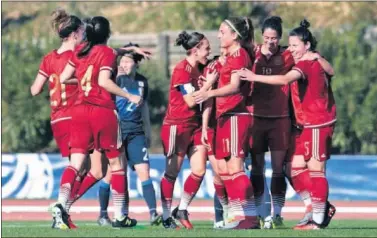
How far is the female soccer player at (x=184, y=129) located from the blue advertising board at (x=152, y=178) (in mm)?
9339

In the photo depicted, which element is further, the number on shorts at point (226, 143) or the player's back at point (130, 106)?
the player's back at point (130, 106)

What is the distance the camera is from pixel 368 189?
24109 millimetres

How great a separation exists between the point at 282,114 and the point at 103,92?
2.15 metres

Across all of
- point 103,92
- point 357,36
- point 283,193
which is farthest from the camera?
point 357,36

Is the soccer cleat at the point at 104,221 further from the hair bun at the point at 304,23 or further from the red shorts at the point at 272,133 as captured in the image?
the hair bun at the point at 304,23

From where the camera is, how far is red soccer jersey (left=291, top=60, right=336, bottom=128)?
12617 millimetres

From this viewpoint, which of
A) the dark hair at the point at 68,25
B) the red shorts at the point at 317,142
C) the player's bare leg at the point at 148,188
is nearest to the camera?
the red shorts at the point at 317,142

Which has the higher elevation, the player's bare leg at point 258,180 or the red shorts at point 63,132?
the red shorts at point 63,132

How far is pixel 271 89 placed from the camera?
13336 mm

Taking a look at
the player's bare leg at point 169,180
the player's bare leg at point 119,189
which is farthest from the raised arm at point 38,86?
the player's bare leg at point 169,180

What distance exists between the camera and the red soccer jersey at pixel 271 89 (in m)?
13.2

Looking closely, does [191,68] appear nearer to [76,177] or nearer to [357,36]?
[76,177]

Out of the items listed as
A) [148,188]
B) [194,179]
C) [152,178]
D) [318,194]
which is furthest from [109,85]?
[152,178]

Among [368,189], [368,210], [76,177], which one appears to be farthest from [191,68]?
[368,189]
